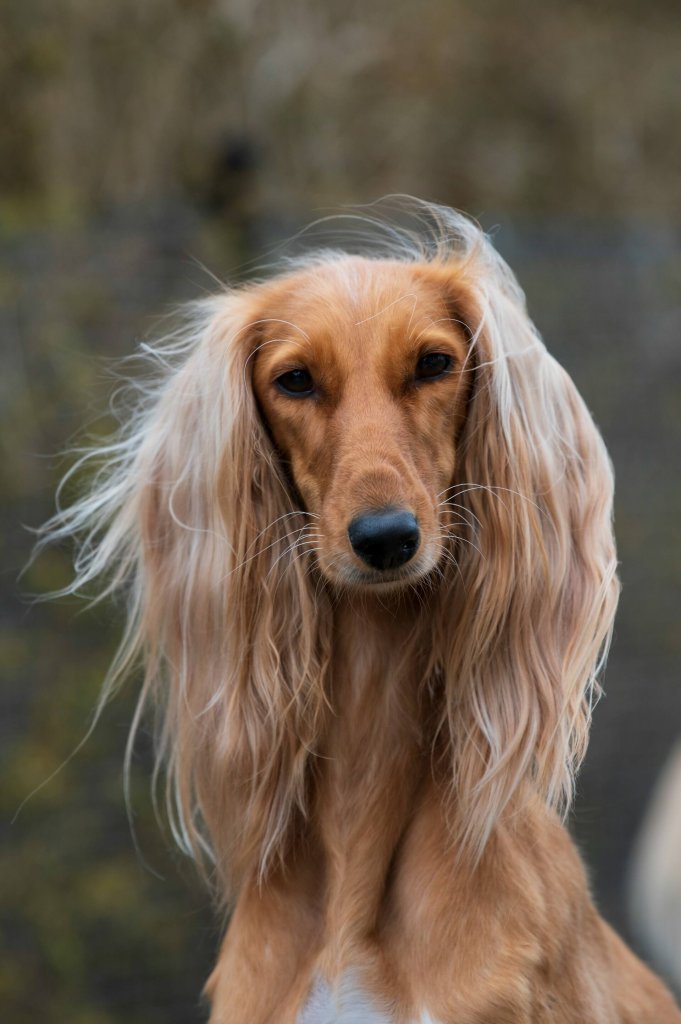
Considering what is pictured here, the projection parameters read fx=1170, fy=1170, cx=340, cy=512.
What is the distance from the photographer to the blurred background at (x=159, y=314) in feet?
16.8

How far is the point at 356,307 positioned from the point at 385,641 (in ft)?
2.43

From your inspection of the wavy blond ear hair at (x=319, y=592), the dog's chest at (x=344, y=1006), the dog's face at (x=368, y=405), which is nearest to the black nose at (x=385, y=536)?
the dog's face at (x=368, y=405)

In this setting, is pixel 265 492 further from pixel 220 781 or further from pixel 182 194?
pixel 182 194

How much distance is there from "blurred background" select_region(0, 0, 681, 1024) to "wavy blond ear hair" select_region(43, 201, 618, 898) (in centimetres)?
92

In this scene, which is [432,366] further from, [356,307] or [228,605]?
[228,605]

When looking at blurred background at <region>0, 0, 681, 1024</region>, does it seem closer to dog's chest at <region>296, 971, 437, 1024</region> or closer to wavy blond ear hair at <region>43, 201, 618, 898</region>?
wavy blond ear hair at <region>43, 201, 618, 898</region>

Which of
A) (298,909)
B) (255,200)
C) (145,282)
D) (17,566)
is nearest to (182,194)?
(255,200)

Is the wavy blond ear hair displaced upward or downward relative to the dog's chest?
upward

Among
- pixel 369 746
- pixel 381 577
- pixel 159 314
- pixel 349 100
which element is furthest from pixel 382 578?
pixel 349 100

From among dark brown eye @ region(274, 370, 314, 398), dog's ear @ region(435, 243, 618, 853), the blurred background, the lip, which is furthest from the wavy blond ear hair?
the blurred background

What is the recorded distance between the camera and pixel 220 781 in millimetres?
2676

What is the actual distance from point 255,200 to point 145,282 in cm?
108

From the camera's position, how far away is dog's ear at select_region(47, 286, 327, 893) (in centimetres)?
262

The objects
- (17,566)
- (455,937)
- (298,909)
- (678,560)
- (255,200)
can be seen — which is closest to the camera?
(455,937)
